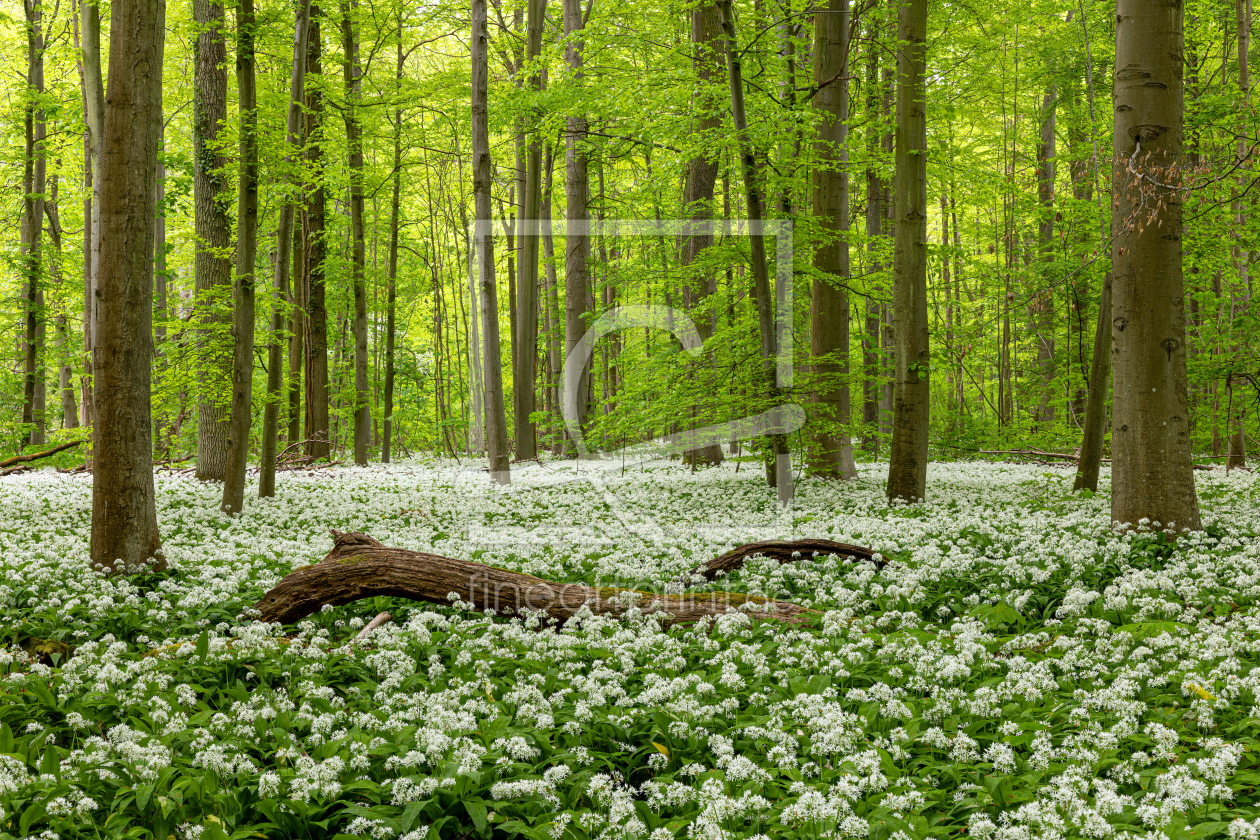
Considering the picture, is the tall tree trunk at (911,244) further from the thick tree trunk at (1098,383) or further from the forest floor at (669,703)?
the forest floor at (669,703)

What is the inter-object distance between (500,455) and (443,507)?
328 cm

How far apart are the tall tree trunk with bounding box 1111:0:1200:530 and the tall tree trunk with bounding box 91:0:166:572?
918 centimetres

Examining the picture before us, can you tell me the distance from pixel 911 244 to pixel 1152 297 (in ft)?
12.3

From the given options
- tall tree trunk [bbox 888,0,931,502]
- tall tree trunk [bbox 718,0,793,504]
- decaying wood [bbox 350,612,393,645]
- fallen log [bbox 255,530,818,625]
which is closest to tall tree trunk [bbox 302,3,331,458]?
tall tree trunk [bbox 718,0,793,504]

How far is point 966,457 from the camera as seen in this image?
21016 mm

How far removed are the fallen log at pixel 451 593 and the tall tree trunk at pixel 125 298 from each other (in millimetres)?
1983

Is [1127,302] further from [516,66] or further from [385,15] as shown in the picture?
[516,66]

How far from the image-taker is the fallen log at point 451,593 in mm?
6000

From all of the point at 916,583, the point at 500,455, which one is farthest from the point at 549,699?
the point at 500,455

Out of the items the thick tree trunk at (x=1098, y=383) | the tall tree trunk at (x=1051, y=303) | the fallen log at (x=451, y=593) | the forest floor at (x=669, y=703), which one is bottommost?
the forest floor at (x=669, y=703)

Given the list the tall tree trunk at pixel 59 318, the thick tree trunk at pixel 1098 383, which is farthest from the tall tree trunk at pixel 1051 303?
the tall tree trunk at pixel 59 318

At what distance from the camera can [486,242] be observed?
14.7 metres

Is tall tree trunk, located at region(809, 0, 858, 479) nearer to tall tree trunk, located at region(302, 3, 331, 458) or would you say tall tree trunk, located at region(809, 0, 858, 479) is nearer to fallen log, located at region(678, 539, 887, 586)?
fallen log, located at region(678, 539, 887, 586)

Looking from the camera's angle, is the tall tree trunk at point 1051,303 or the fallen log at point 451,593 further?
the tall tree trunk at point 1051,303
